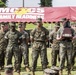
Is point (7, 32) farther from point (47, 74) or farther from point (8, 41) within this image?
point (47, 74)

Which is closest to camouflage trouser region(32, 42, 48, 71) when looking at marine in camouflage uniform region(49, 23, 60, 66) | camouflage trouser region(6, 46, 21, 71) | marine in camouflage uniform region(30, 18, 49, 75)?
marine in camouflage uniform region(30, 18, 49, 75)

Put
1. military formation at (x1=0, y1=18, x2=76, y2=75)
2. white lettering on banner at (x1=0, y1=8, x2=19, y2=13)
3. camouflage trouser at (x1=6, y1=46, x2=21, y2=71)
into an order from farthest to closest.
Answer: white lettering on banner at (x1=0, y1=8, x2=19, y2=13) < camouflage trouser at (x1=6, y1=46, x2=21, y2=71) < military formation at (x1=0, y1=18, x2=76, y2=75)

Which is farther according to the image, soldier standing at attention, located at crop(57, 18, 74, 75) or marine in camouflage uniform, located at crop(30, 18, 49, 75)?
marine in camouflage uniform, located at crop(30, 18, 49, 75)

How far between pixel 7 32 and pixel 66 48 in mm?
2096

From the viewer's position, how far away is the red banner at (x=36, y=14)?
1447 cm

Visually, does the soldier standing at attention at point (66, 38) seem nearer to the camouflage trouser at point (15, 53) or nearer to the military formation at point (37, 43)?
the military formation at point (37, 43)

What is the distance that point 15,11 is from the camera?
49.8 feet

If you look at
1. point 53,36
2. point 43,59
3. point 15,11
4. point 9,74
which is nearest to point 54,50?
point 53,36

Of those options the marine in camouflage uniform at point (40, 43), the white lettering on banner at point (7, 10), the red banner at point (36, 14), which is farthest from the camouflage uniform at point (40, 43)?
the white lettering on banner at point (7, 10)

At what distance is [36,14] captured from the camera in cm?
1483

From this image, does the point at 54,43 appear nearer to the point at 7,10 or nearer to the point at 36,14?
the point at 36,14

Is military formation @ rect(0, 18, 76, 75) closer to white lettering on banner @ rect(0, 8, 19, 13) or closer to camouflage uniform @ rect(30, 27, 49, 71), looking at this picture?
camouflage uniform @ rect(30, 27, 49, 71)

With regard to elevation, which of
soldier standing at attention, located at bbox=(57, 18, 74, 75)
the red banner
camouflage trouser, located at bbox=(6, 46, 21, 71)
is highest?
the red banner

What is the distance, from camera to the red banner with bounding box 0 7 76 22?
14469mm
